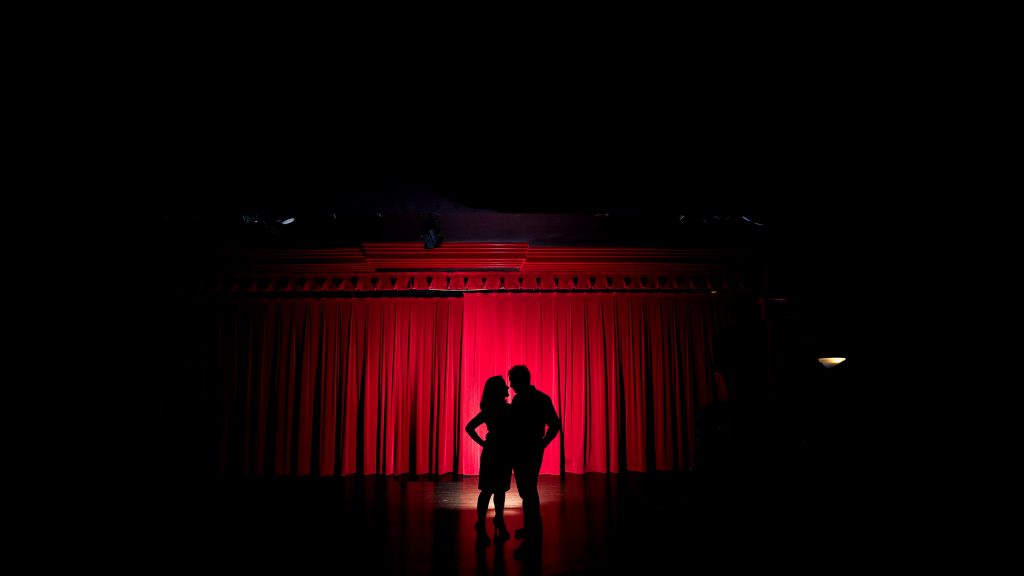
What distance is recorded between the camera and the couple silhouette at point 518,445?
10.9 ft

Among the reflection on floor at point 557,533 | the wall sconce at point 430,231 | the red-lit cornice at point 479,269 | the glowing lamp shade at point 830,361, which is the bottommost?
the reflection on floor at point 557,533

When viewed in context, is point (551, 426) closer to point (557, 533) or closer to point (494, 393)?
point (494, 393)

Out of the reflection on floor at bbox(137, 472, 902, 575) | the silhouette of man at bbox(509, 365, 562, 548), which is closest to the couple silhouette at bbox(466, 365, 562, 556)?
the silhouette of man at bbox(509, 365, 562, 548)

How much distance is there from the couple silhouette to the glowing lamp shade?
13.8 ft

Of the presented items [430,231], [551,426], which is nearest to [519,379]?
[551,426]

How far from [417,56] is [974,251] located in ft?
12.3

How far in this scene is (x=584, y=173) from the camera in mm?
3664

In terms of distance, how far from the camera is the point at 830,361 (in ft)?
19.0

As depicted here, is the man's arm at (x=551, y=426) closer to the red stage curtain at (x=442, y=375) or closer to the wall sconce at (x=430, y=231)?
the wall sconce at (x=430, y=231)

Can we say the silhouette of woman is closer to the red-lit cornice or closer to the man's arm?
the man's arm

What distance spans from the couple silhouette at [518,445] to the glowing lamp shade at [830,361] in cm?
422

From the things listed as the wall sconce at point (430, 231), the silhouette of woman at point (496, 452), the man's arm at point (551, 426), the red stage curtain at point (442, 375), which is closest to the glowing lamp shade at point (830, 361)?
the red stage curtain at point (442, 375)

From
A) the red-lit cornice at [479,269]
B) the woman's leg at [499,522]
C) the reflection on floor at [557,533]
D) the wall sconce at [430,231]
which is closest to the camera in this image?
the reflection on floor at [557,533]

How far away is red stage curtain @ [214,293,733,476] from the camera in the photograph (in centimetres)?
A: 628
